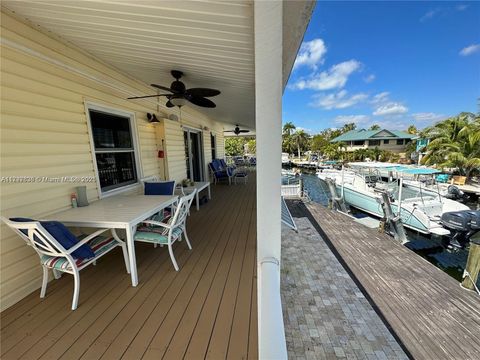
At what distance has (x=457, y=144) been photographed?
37.1 feet

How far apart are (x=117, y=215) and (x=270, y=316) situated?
6.36 feet

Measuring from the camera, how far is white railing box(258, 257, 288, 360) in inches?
31.5

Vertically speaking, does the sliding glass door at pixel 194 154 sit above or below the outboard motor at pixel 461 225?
above

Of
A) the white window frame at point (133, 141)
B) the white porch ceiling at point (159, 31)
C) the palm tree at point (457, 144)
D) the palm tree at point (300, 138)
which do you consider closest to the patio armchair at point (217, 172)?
the white window frame at point (133, 141)

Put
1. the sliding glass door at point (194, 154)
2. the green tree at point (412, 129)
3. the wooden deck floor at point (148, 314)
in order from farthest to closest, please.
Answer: the green tree at point (412, 129)
the sliding glass door at point (194, 154)
the wooden deck floor at point (148, 314)

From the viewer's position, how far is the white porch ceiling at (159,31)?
155 cm

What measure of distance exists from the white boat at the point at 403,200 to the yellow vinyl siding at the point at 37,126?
7370 millimetres

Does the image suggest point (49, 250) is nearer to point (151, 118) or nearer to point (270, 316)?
point (270, 316)

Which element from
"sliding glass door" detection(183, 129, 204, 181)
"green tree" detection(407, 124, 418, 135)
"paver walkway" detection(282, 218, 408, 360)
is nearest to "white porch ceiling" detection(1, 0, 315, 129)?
"paver walkway" detection(282, 218, 408, 360)

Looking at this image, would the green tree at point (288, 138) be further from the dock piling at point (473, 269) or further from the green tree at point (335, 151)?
the dock piling at point (473, 269)

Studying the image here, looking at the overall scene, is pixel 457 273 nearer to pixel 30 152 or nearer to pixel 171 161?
pixel 171 161

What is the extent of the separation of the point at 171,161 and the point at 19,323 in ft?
11.8

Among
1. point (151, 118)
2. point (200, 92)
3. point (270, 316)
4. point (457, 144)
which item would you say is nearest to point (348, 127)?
point (457, 144)

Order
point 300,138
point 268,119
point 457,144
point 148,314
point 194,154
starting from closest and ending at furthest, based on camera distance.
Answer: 1. point 268,119
2. point 148,314
3. point 194,154
4. point 457,144
5. point 300,138
